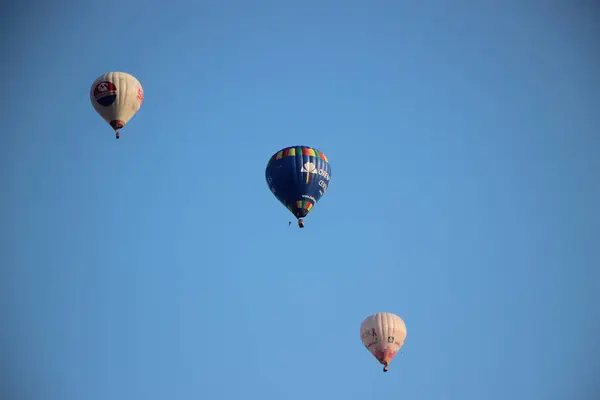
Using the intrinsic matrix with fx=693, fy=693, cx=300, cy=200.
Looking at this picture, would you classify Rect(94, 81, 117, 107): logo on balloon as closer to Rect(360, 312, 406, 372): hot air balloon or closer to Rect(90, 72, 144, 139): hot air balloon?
Rect(90, 72, 144, 139): hot air balloon

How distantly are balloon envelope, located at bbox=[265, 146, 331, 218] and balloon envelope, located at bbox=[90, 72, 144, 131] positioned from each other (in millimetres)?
7565

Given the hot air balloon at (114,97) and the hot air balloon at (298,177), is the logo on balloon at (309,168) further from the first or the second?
the hot air balloon at (114,97)

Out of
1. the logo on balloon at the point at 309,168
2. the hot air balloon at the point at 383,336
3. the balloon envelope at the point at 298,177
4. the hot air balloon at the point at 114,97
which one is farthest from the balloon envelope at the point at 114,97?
the hot air balloon at the point at 383,336

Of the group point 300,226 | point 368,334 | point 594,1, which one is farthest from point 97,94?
point 594,1

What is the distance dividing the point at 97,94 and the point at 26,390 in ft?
130

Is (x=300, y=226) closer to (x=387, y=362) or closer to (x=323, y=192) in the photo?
(x=323, y=192)

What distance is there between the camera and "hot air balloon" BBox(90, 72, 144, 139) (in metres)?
33.6

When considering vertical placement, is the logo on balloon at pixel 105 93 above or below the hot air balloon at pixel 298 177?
above

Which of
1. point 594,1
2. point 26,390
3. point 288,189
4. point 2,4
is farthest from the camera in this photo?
point 2,4

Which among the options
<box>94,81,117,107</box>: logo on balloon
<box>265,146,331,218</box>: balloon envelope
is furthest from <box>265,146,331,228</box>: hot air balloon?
<box>94,81,117,107</box>: logo on balloon

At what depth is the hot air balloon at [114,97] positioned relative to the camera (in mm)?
33562

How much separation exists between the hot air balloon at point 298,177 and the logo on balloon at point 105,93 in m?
8.24

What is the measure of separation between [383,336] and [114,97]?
685 inches

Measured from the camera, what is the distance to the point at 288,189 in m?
32.6
